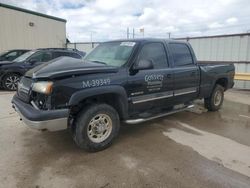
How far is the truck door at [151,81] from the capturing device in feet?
13.4

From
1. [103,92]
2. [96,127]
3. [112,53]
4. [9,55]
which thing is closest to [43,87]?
[103,92]

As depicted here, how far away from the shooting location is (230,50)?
10.3m

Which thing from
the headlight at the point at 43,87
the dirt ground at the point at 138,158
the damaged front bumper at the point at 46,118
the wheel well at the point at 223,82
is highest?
the headlight at the point at 43,87

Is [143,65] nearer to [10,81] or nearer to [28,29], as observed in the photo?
[10,81]

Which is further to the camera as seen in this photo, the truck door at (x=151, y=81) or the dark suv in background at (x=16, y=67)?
the dark suv in background at (x=16, y=67)

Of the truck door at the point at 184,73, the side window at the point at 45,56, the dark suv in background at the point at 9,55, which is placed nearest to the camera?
the truck door at the point at 184,73

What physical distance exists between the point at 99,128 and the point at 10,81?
6.88m

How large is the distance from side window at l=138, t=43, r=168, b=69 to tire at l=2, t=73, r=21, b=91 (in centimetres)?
673

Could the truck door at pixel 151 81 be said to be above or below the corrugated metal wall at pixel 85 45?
below

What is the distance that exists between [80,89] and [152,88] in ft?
5.11

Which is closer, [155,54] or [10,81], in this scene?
[155,54]

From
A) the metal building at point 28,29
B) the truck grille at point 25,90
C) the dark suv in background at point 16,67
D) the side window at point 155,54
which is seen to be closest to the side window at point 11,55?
the dark suv in background at point 16,67

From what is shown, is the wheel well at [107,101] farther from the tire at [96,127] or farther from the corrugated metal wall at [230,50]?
the corrugated metal wall at [230,50]

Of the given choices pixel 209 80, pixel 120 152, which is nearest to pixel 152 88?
pixel 120 152
